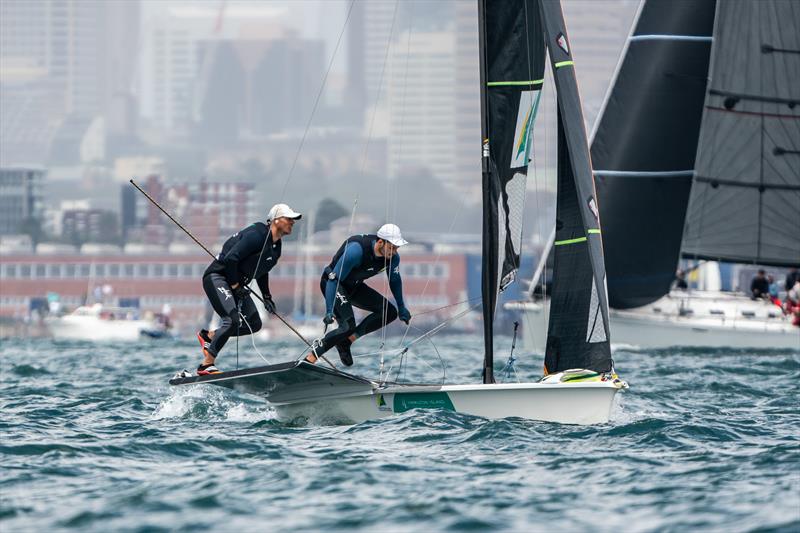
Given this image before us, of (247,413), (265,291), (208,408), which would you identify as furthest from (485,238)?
(208,408)

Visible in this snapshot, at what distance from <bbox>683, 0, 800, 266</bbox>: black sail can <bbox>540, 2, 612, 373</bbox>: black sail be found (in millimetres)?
13675

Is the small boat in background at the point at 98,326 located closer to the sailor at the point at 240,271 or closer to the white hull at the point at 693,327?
the white hull at the point at 693,327

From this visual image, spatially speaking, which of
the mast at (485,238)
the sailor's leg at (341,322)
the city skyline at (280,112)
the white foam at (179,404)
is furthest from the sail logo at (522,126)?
the city skyline at (280,112)

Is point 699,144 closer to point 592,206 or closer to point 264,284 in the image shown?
point 592,206

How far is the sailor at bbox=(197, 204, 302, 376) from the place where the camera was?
39.1 feet

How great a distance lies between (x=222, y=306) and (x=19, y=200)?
394 feet

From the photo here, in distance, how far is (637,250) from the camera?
976 inches

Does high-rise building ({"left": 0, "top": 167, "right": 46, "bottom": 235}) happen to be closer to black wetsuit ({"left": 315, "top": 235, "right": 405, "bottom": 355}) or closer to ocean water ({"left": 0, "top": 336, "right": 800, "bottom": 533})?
ocean water ({"left": 0, "top": 336, "right": 800, "bottom": 533})

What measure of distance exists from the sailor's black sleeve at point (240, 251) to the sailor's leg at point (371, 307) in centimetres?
98

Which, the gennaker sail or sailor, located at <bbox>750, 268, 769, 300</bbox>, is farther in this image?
sailor, located at <bbox>750, 268, 769, 300</bbox>

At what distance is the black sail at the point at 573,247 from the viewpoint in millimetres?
12117

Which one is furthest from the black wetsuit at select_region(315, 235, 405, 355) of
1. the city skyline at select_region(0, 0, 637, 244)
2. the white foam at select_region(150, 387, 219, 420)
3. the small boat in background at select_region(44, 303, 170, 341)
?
the city skyline at select_region(0, 0, 637, 244)

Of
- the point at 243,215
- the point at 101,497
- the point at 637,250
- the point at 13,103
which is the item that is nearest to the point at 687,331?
the point at 637,250

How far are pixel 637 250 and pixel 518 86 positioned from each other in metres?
12.8
